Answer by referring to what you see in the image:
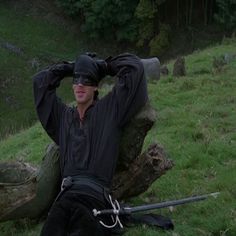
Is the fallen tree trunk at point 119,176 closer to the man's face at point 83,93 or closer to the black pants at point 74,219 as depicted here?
the man's face at point 83,93

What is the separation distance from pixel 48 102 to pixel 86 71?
2.30 feet

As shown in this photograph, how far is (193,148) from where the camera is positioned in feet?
31.8

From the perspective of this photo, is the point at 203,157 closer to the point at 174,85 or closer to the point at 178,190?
the point at 178,190

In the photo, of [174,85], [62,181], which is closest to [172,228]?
A: [62,181]

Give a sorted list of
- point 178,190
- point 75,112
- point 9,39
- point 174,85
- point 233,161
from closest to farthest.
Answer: point 75,112 < point 178,190 < point 233,161 < point 174,85 < point 9,39

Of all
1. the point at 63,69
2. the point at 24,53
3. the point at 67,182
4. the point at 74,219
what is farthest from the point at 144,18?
the point at 74,219

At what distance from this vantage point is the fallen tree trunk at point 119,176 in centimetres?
725

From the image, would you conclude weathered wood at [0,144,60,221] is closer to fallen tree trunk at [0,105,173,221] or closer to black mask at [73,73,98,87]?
fallen tree trunk at [0,105,173,221]

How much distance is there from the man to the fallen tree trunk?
0.77 feet

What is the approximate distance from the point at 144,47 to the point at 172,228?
125ft

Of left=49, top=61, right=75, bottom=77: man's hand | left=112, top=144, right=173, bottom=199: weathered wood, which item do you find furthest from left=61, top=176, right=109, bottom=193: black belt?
left=49, top=61, right=75, bottom=77: man's hand

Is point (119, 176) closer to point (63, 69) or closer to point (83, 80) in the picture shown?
point (83, 80)

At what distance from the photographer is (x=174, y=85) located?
15.6 metres

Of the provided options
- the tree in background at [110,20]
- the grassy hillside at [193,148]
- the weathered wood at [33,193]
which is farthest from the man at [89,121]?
the tree in background at [110,20]
